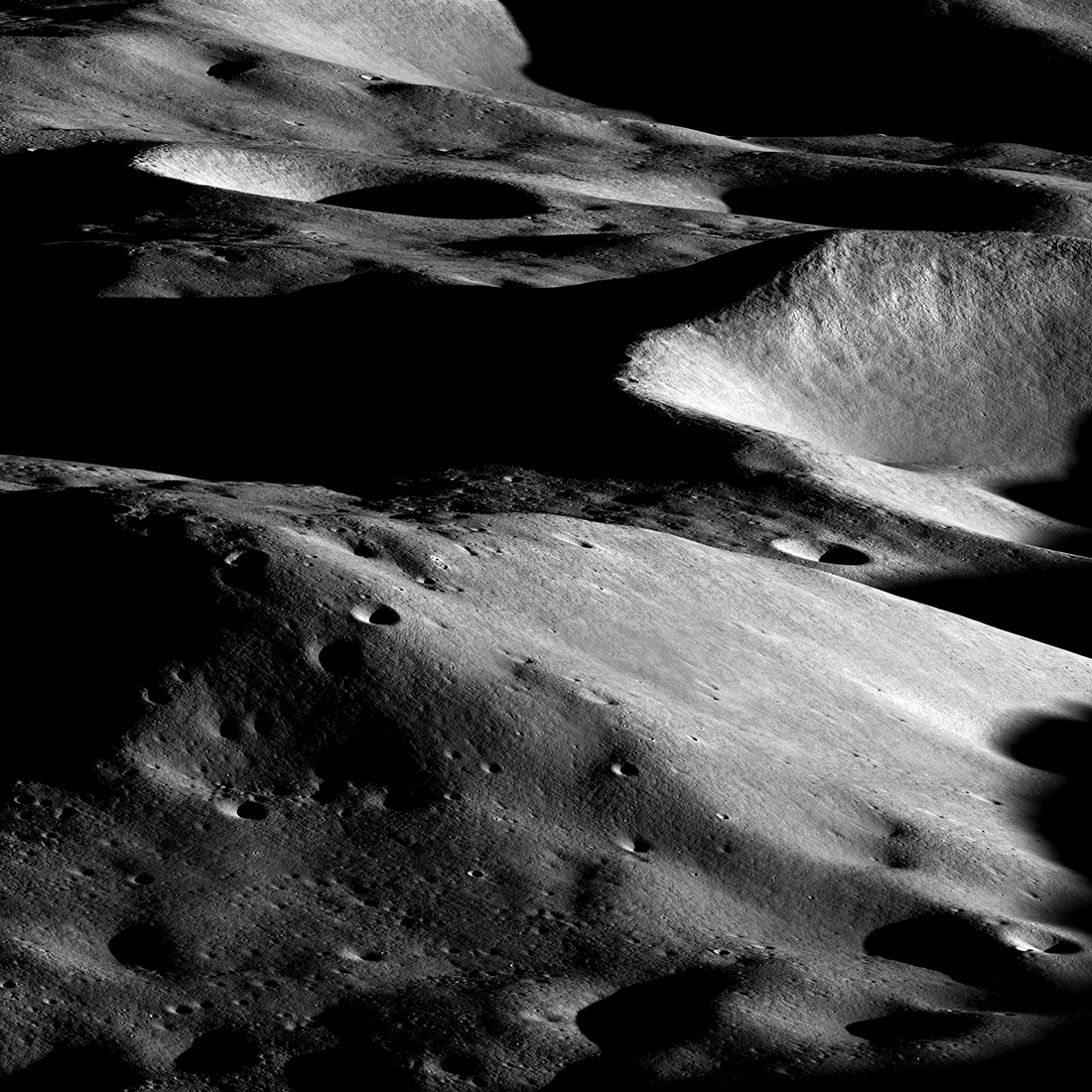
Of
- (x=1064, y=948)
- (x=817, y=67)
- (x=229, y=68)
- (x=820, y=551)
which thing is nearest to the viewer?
(x=1064, y=948)

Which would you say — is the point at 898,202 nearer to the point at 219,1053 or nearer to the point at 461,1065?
the point at 461,1065

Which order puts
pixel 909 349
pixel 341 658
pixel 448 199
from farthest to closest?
pixel 448 199, pixel 909 349, pixel 341 658

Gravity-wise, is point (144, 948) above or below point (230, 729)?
below

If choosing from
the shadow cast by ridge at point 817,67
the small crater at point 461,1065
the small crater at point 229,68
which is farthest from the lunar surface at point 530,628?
the shadow cast by ridge at point 817,67

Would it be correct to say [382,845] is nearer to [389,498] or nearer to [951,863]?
[951,863]

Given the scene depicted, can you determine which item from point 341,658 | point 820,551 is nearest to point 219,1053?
point 341,658

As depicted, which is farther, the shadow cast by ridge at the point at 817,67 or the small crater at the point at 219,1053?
the shadow cast by ridge at the point at 817,67

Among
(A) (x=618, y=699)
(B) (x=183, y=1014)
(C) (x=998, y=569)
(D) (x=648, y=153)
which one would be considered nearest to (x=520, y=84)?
(D) (x=648, y=153)

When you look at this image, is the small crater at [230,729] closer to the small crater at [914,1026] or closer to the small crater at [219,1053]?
the small crater at [219,1053]

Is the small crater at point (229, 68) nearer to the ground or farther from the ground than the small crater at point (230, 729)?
farther from the ground
